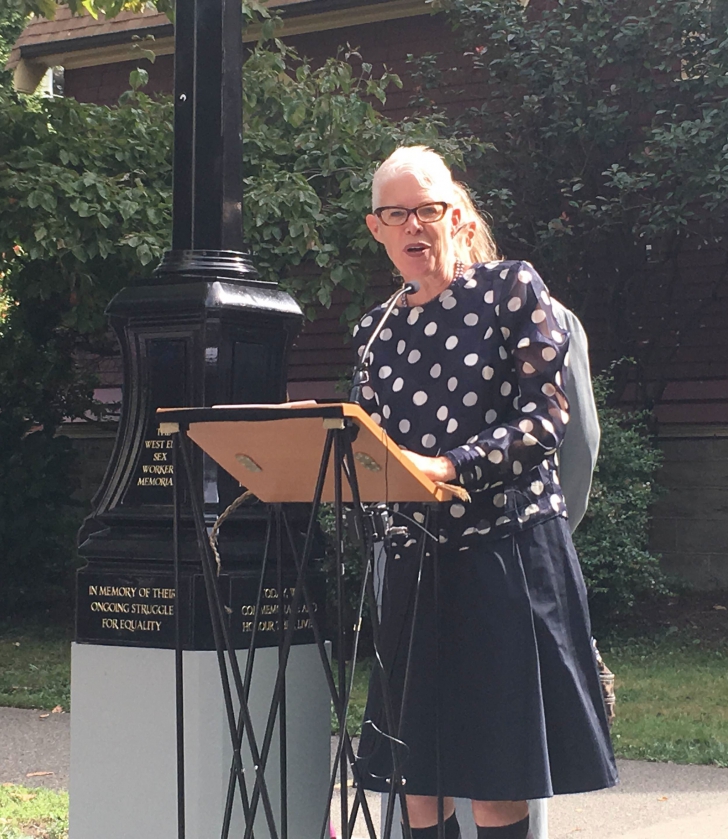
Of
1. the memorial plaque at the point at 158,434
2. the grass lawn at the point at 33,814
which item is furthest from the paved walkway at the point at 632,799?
the memorial plaque at the point at 158,434

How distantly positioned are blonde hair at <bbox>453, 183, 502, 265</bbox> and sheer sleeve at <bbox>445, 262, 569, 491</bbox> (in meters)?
0.18

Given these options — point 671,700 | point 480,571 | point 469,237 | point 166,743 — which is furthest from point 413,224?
point 671,700

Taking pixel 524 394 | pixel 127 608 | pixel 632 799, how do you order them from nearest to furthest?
pixel 524 394 → pixel 127 608 → pixel 632 799

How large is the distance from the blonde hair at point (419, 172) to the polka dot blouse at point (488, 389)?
0.22 metres

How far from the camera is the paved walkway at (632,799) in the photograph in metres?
4.63

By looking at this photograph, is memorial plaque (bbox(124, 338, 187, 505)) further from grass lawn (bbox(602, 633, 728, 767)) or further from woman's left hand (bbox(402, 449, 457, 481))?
grass lawn (bbox(602, 633, 728, 767))

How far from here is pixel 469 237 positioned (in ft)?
10.1

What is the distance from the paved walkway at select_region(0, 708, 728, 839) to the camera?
15.2 ft

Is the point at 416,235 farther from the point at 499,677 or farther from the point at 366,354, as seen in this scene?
the point at 499,677

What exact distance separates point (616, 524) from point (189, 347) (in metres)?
5.94

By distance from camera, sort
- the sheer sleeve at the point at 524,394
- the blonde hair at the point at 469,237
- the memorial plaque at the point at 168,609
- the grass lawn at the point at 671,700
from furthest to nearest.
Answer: the grass lawn at the point at 671,700, the memorial plaque at the point at 168,609, the blonde hair at the point at 469,237, the sheer sleeve at the point at 524,394

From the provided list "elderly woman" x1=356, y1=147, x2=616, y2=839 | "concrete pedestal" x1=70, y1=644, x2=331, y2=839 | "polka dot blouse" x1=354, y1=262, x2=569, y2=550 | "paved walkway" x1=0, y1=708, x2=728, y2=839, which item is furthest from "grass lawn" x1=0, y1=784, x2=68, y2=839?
"polka dot blouse" x1=354, y1=262, x2=569, y2=550

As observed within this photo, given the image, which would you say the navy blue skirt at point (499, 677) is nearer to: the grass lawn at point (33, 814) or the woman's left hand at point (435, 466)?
the woman's left hand at point (435, 466)

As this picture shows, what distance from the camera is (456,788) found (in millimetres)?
2799
